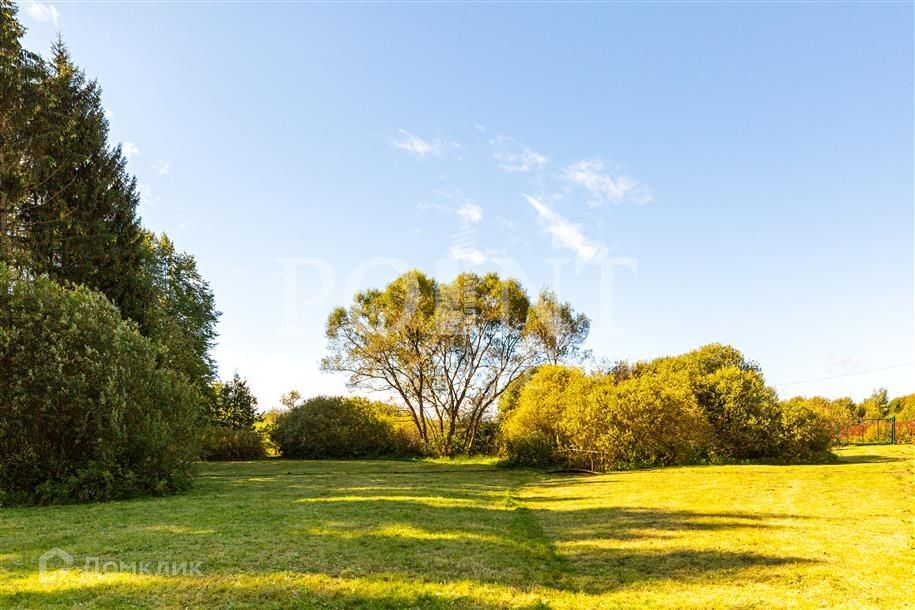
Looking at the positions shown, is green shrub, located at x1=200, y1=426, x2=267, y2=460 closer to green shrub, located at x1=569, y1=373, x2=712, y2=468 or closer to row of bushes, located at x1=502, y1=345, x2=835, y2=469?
row of bushes, located at x1=502, y1=345, x2=835, y2=469

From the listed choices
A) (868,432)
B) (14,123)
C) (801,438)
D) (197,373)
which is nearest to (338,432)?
(197,373)

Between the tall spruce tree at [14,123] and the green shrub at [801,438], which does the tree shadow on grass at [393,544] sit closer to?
the tall spruce tree at [14,123]

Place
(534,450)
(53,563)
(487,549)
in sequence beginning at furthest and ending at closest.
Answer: (534,450) → (487,549) → (53,563)

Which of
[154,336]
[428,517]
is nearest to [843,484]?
[428,517]

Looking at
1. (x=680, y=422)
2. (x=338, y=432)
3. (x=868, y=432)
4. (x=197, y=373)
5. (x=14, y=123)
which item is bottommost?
(x=868, y=432)

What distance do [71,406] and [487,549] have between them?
10676mm

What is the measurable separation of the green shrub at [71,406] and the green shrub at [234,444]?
17.8 metres

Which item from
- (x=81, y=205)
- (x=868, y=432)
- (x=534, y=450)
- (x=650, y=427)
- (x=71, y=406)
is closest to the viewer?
(x=71, y=406)

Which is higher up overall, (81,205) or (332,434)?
(81,205)

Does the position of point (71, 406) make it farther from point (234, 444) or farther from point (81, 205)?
point (234, 444)

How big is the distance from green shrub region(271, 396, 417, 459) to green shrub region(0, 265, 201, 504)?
18847 millimetres

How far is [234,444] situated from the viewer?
98.9ft

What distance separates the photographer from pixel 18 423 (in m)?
11.1

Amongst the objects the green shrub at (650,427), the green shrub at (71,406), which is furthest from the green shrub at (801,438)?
the green shrub at (71,406)
